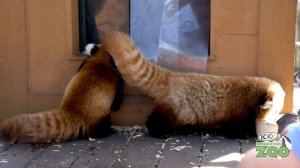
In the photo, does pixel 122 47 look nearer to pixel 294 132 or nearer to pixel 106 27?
pixel 106 27

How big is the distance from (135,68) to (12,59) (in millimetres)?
1360

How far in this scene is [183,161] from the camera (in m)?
4.24

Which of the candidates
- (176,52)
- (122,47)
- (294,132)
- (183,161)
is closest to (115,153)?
(183,161)

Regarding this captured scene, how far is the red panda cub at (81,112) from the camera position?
14.8 ft

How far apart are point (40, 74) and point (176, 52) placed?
1.41m

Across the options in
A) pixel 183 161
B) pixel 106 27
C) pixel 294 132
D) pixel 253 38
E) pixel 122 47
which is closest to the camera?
pixel 294 132

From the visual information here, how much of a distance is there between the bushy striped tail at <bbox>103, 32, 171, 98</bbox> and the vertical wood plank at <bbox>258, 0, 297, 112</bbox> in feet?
3.19

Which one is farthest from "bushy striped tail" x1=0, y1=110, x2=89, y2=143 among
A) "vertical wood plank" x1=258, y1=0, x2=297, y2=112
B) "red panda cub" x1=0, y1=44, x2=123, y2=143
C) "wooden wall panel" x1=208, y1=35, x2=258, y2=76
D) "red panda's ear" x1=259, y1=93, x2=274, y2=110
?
"vertical wood plank" x1=258, y1=0, x2=297, y2=112

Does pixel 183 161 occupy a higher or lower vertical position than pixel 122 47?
lower

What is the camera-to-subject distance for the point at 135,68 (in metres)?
4.76

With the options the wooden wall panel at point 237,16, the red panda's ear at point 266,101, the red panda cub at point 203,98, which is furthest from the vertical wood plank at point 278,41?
the red panda's ear at point 266,101

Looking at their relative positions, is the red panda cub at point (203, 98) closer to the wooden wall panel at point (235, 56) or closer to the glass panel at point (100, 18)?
the wooden wall panel at point (235, 56)

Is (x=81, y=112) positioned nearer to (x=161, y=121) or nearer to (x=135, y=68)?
(x=135, y=68)

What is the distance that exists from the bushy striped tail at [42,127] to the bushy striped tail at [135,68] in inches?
24.9
